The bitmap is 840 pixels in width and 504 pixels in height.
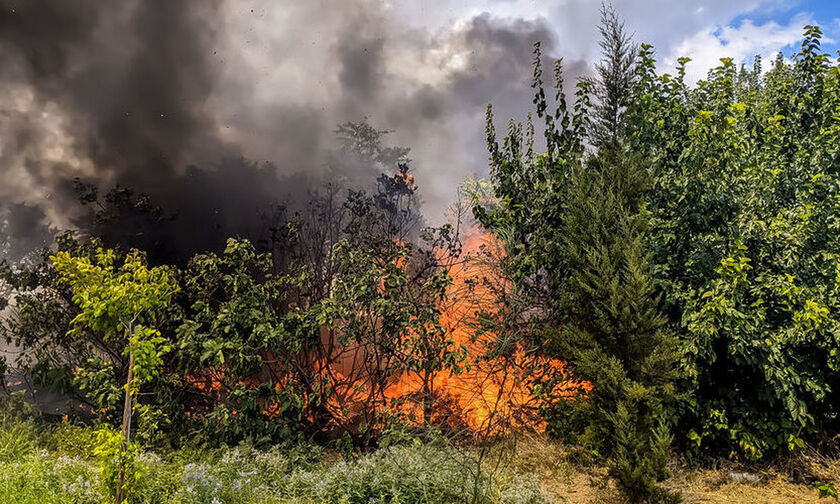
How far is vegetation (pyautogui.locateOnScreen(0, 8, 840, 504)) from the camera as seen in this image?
4938 mm

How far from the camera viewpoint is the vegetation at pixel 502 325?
4.94 m

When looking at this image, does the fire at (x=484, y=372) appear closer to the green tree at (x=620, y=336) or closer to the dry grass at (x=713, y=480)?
the dry grass at (x=713, y=480)

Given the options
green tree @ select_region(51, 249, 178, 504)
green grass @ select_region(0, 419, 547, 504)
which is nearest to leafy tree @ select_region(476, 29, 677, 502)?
green grass @ select_region(0, 419, 547, 504)

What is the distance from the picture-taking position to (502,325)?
280 inches

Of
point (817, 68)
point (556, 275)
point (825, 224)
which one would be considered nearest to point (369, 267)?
point (556, 275)

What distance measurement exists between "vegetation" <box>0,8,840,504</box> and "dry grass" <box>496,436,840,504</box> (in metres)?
0.13

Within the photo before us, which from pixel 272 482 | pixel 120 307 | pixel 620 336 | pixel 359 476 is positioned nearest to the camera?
pixel 120 307

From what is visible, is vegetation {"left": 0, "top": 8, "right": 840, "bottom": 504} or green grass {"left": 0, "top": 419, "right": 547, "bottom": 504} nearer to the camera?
green grass {"left": 0, "top": 419, "right": 547, "bottom": 504}

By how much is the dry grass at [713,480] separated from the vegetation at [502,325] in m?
0.13

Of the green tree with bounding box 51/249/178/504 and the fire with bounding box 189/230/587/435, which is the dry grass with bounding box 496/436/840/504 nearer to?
the fire with bounding box 189/230/587/435

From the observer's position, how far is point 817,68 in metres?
6.58

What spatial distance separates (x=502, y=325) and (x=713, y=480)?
3.11 meters

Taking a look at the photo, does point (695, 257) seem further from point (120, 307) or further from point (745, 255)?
point (120, 307)

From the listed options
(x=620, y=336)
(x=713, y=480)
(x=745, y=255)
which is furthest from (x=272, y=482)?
(x=745, y=255)
